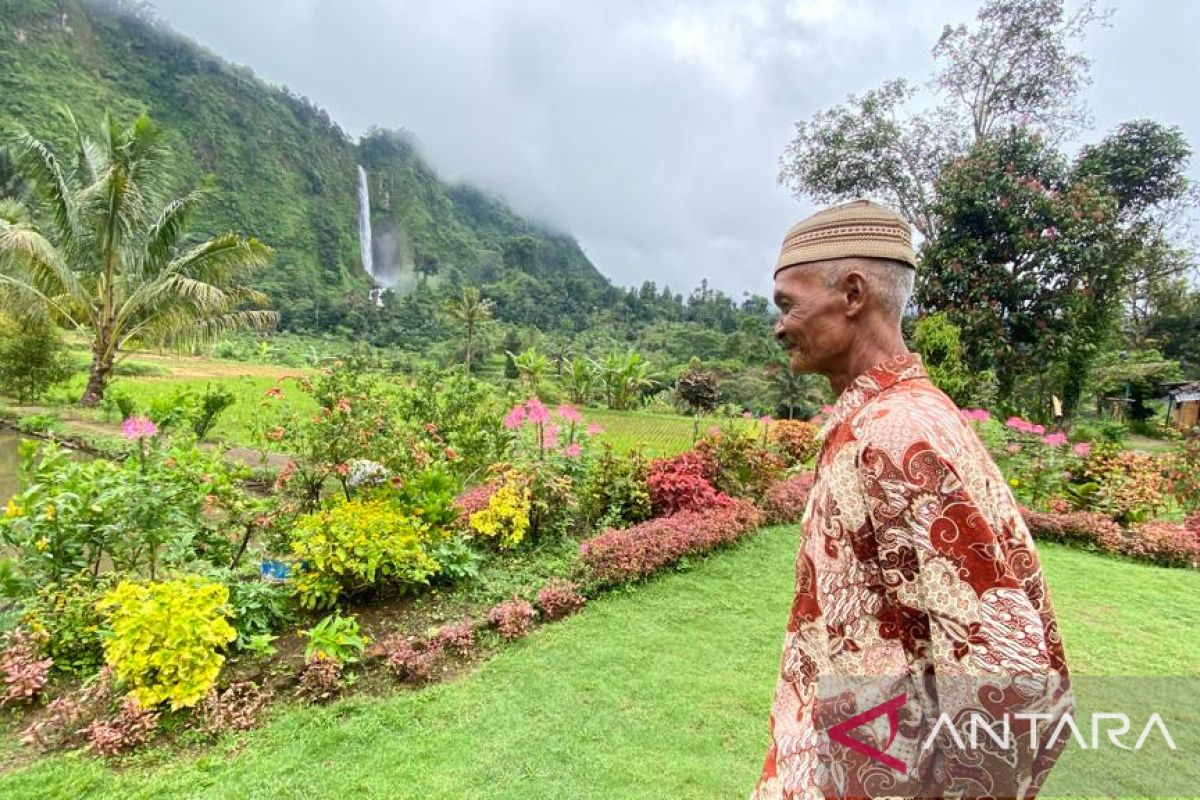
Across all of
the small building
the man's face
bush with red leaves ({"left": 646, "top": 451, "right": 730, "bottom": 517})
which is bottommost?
bush with red leaves ({"left": 646, "top": 451, "right": 730, "bottom": 517})

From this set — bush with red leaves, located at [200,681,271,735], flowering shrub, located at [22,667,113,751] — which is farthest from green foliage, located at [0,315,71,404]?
bush with red leaves, located at [200,681,271,735]

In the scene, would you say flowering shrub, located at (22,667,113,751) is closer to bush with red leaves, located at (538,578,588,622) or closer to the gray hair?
bush with red leaves, located at (538,578,588,622)

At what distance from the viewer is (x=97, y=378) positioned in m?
11.1

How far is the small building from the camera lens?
19.1 metres

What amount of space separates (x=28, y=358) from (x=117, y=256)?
300 centimetres

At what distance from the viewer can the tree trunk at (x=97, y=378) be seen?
10.8 metres

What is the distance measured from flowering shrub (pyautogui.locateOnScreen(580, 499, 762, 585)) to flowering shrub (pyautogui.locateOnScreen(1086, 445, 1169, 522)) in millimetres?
3989

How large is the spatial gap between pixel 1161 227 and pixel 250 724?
52.2ft

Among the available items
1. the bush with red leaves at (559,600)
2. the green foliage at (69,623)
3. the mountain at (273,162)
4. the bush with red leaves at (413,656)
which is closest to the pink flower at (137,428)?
the green foliage at (69,623)

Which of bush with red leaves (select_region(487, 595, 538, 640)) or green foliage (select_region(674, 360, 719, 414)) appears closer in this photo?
bush with red leaves (select_region(487, 595, 538, 640))

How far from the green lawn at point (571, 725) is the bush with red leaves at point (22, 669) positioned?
0.46 meters

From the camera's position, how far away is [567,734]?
2533mm

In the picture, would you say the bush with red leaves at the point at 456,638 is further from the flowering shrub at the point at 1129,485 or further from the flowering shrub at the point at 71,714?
the flowering shrub at the point at 1129,485

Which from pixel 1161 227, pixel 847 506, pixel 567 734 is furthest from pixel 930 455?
pixel 1161 227
